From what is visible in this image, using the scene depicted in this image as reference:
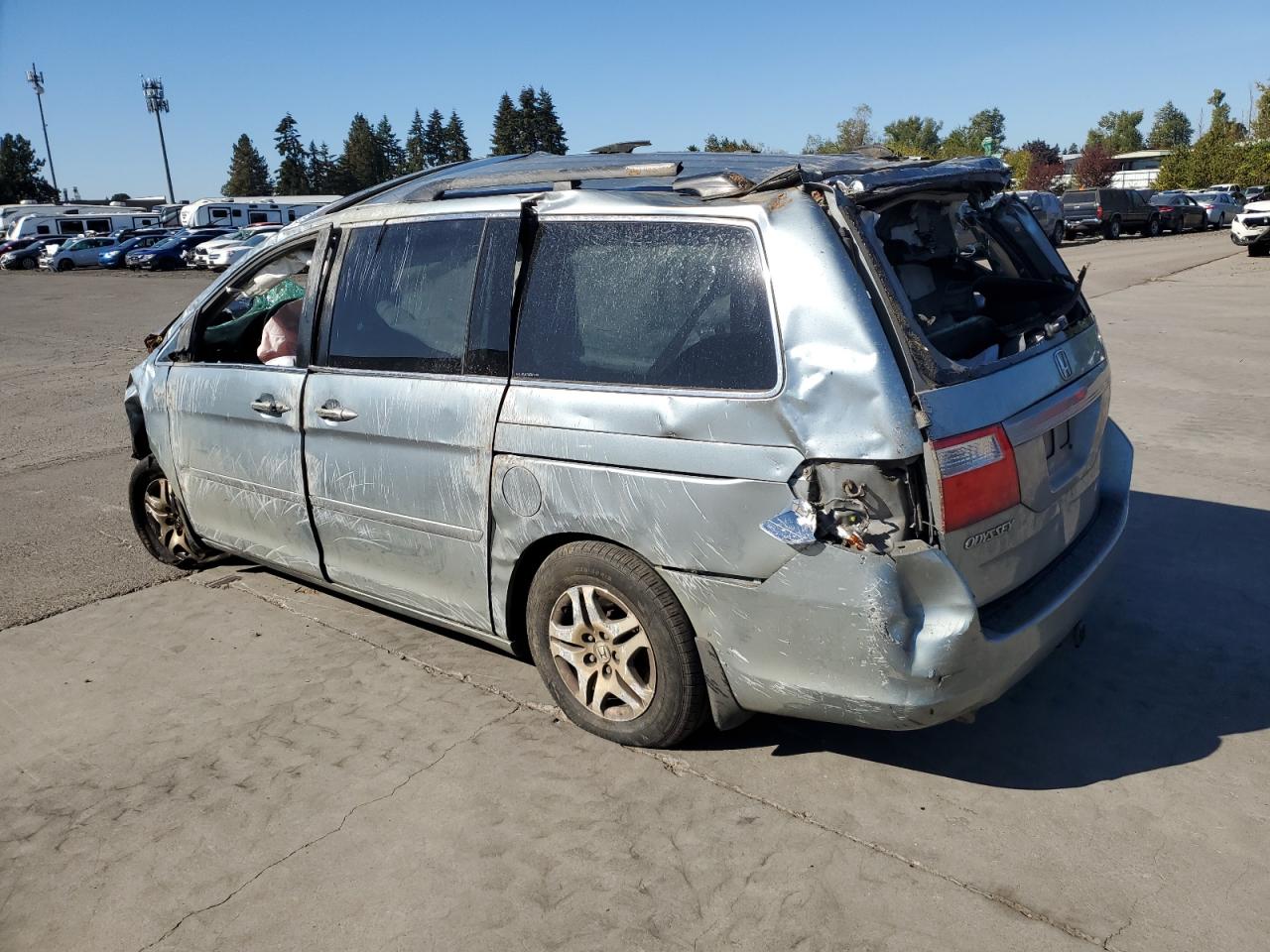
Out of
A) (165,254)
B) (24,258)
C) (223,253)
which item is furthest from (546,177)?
(24,258)

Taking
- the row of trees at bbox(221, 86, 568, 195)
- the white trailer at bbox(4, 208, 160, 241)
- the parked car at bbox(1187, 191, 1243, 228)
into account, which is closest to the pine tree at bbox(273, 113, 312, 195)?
the row of trees at bbox(221, 86, 568, 195)

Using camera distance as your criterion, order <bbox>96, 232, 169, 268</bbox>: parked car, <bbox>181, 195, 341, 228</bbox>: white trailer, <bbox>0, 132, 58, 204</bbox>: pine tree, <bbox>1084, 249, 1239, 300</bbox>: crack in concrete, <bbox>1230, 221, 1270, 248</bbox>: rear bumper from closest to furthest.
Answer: <bbox>1084, 249, 1239, 300</bbox>: crack in concrete → <bbox>1230, 221, 1270, 248</bbox>: rear bumper → <bbox>96, 232, 169, 268</bbox>: parked car → <bbox>181, 195, 341, 228</bbox>: white trailer → <bbox>0, 132, 58, 204</bbox>: pine tree

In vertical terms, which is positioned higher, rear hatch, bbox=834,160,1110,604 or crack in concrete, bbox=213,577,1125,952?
rear hatch, bbox=834,160,1110,604

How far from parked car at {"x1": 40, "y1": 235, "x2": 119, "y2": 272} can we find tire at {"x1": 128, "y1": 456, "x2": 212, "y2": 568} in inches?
1796

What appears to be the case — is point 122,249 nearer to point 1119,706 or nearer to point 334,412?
point 334,412

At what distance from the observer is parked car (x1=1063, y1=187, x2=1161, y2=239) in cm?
3684

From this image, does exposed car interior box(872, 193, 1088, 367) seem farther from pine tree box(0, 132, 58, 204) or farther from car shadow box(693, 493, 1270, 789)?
pine tree box(0, 132, 58, 204)

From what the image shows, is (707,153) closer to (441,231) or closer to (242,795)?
(441,231)

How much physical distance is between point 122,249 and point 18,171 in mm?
71375

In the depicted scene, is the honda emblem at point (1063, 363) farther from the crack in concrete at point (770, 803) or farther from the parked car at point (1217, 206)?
the parked car at point (1217, 206)

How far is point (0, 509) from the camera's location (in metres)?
6.97

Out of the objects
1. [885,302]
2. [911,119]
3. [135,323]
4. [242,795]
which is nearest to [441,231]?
[885,302]

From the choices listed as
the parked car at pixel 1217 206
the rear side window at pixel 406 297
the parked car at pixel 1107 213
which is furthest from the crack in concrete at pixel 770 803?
the parked car at pixel 1217 206

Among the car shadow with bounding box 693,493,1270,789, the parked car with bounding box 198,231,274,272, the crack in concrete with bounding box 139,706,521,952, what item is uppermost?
the parked car with bounding box 198,231,274,272
